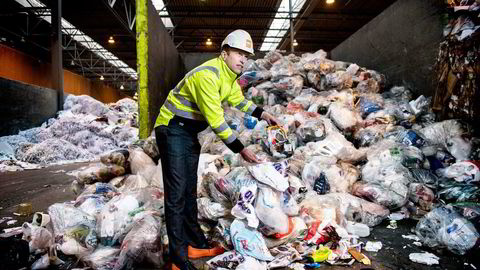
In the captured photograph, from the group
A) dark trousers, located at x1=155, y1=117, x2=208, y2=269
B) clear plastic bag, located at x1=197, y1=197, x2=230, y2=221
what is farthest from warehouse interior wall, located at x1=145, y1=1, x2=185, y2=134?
dark trousers, located at x1=155, y1=117, x2=208, y2=269

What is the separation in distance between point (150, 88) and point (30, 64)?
14948mm

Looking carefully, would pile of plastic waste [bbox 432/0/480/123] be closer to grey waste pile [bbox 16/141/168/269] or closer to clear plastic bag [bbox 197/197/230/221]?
clear plastic bag [bbox 197/197/230/221]

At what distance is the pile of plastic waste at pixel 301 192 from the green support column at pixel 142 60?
46 cm

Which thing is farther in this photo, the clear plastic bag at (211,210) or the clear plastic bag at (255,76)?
the clear plastic bag at (255,76)

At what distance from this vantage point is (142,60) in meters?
3.66

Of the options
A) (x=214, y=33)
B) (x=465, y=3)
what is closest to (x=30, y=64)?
(x=214, y=33)

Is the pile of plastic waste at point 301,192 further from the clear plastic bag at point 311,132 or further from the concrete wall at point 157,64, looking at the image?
the concrete wall at point 157,64

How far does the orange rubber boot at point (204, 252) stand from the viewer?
1997 millimetres

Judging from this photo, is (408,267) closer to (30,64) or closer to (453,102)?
(453,102)

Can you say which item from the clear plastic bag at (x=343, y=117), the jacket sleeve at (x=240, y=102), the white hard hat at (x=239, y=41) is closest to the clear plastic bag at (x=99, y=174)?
the jacket sleeve at (x=240, y=102)

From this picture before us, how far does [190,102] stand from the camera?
1.89 meters

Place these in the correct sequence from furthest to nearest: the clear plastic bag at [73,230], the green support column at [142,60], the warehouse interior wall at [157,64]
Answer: the warehouse interior wall at [157,64]
the green support column at [142,60]
the clear plastic bag at [73,230]

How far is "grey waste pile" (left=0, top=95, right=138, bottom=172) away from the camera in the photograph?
601 cm

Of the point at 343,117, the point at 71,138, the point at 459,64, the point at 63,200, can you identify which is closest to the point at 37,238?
the point at 63,200
